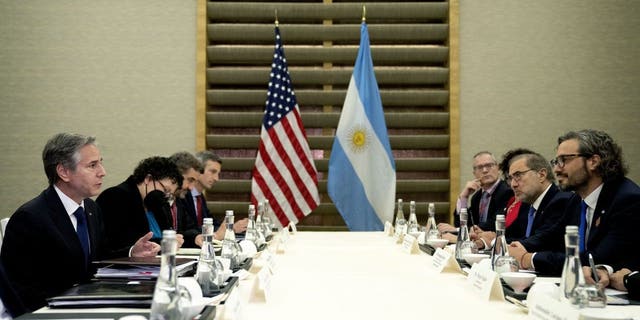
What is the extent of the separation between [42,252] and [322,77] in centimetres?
441

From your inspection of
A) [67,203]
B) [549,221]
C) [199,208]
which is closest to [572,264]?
[67,203]

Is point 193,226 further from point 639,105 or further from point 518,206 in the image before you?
point 639,105

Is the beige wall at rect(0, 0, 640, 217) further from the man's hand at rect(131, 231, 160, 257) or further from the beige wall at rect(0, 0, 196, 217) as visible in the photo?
the man's hand at rect(131, 231, 160, 257)

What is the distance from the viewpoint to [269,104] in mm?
5879

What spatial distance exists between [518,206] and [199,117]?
335cm

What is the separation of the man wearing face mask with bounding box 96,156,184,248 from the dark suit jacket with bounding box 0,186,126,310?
118 cm

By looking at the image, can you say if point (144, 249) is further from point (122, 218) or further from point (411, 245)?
point (411, 245)

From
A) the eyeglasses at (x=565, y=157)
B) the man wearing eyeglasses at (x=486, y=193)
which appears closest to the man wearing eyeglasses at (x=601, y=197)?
the eyeglasses at (x=565, y=157)

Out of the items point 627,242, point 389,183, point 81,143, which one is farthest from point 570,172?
point 389,183

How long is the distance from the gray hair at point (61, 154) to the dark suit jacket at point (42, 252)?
0.15 metres

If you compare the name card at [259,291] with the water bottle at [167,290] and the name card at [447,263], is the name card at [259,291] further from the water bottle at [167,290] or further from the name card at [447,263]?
the name card at [447,263]

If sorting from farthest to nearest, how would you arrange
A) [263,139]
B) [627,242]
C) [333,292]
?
[263,139] → [627,242] → [333,292]

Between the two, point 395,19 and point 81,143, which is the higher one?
point 395,19

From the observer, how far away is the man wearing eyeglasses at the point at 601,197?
2488mm
